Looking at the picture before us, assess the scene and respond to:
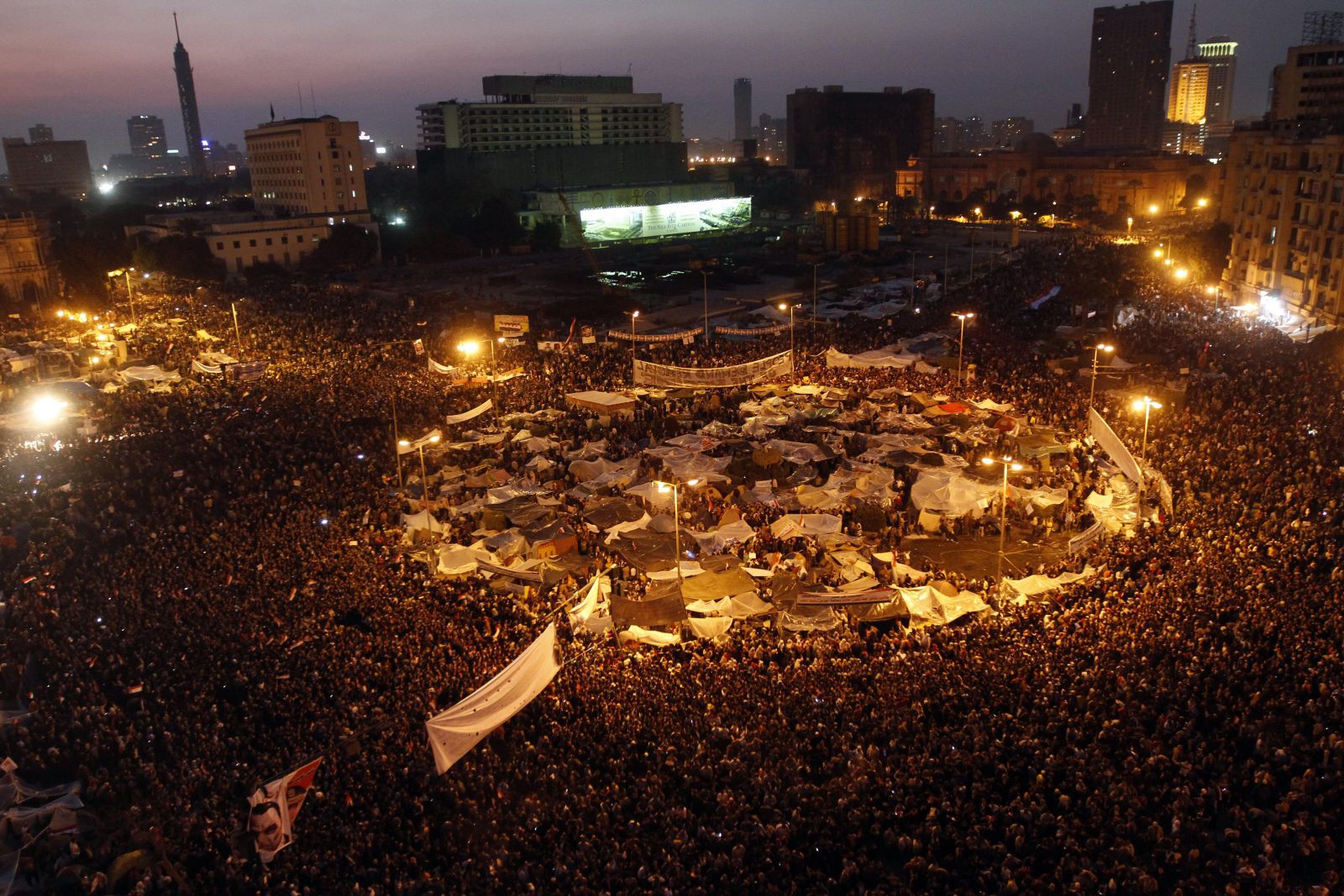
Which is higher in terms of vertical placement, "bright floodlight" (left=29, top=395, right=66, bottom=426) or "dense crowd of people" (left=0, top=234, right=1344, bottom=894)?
"bright floodlight" (left=29, top=395, right=66, bottom=426)

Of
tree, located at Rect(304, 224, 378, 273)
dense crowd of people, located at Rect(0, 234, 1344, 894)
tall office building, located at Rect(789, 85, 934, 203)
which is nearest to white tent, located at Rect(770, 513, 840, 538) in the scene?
dense crowd of people, located at Rect(0, 234, 1344, 894)

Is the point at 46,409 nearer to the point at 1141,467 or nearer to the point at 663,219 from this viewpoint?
the point at 1141,467

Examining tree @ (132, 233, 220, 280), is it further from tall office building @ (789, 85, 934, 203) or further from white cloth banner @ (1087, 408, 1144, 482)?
tall office building @ (789, 85, 934, 203)

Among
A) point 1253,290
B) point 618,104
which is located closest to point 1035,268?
point 1253,290

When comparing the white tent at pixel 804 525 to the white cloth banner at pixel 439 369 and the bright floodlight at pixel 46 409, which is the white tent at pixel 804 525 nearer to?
the white cloth banner at pixel 439 369

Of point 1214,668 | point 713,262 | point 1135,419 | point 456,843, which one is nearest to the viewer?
point 456,843

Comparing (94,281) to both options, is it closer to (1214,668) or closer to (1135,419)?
(1135,419)
